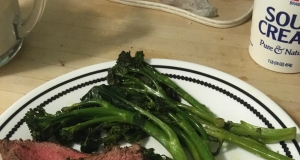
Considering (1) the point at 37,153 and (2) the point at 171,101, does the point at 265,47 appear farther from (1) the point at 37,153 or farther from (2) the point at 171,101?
(1) the point at 37,153

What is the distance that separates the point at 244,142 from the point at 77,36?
2.06 feet

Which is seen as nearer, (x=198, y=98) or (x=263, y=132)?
(x=263, y=132)

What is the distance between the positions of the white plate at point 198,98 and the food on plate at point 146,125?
0.03 metres

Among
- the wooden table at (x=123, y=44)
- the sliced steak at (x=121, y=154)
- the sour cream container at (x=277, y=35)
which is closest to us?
the sliced steak at (x=121, y=154)

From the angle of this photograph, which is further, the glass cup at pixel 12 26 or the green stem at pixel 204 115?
the glass cup at pixel 12 26

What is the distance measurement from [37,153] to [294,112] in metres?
0.59

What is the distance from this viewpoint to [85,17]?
1.31m

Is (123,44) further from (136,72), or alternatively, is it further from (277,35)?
(277,35)

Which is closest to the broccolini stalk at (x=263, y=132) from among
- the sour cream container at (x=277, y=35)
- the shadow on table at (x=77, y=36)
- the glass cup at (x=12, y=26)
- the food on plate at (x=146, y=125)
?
the food on plate at (x=146, y=125)

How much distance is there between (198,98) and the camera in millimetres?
971

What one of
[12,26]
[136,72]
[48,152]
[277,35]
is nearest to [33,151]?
[48,152]

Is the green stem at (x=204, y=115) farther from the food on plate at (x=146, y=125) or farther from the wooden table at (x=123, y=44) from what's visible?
the wooden table at (x=123, y=44)

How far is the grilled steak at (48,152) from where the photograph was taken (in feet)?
2.72

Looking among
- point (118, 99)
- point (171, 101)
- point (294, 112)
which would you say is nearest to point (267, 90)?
point (294, 112)
